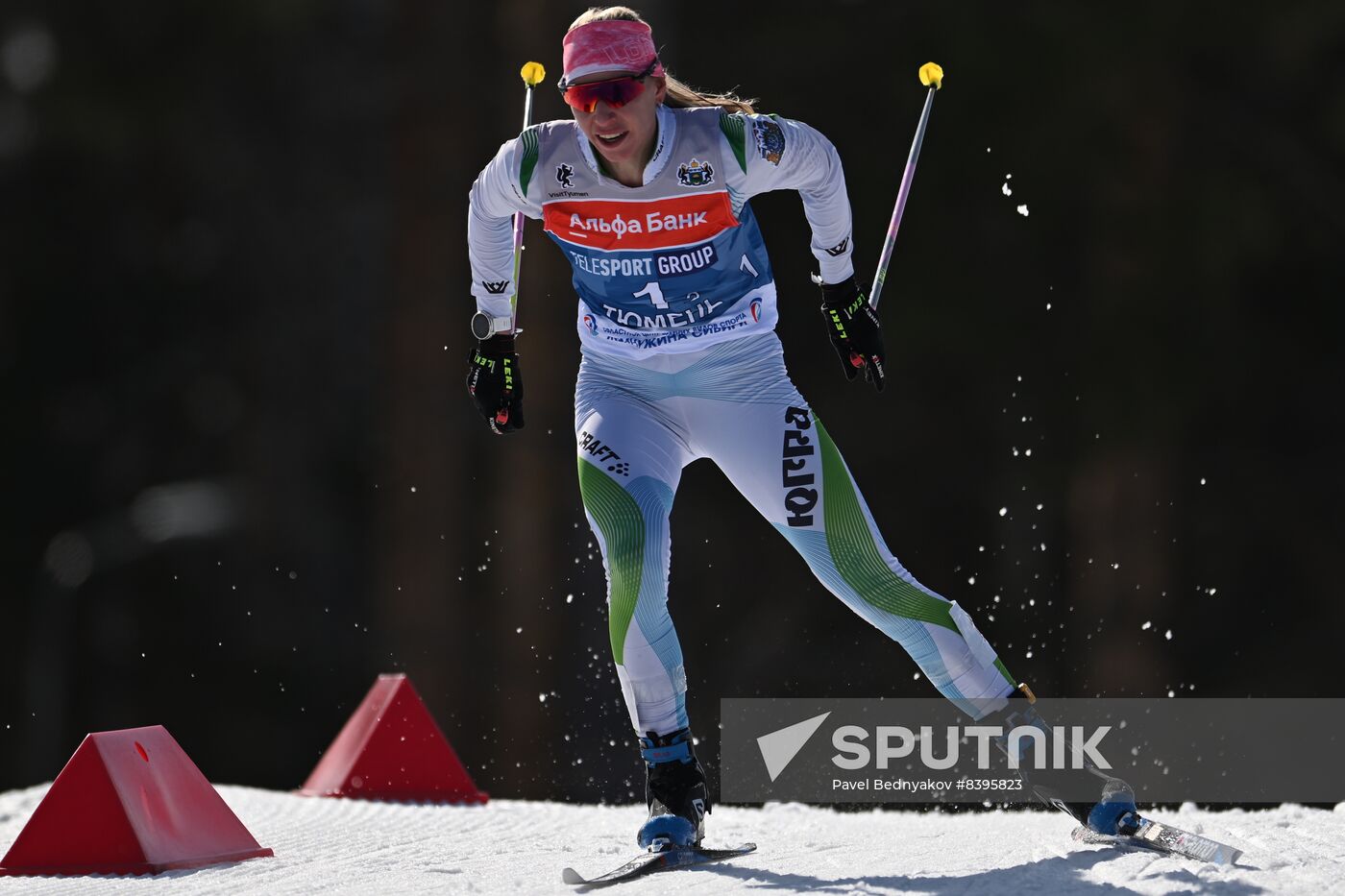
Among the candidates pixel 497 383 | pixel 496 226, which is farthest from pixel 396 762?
pixel 496 226

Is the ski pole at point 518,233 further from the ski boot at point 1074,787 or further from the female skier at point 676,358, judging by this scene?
the ski boot at point 1074,787

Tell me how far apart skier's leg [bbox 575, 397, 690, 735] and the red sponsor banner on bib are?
538 millimetres

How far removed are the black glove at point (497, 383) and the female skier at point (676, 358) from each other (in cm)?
29

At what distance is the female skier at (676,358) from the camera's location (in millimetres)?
5168

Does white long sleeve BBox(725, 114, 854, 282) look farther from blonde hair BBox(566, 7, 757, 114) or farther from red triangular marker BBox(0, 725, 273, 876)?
red triangular marker BBox(0, 725, 273, 876)

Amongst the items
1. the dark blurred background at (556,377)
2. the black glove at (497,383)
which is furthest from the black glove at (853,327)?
the dark blurred background at (556,377)

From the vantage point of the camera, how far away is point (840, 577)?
5250 millimetres

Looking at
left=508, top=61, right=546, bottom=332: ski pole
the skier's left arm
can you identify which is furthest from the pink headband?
left=508, top=61, right=546, bottom=332: ski pole

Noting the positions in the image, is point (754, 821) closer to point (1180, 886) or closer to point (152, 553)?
point (1180, 886)

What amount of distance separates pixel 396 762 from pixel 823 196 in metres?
2.86

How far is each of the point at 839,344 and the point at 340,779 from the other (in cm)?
268

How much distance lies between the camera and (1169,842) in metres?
4.94

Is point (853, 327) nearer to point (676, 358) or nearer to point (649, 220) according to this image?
point (676, 358)

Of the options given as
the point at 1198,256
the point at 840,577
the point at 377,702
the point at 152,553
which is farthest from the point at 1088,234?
the point at 152,553
